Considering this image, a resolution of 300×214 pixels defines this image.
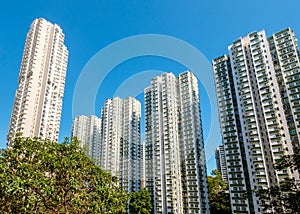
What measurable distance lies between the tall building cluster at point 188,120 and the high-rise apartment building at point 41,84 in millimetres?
237

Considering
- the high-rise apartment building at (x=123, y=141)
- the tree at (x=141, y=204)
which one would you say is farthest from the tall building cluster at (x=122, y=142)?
the tree at (x=141, y=204)

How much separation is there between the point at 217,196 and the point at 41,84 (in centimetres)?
4811

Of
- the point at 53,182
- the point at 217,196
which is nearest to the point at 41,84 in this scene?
the point at 53,182

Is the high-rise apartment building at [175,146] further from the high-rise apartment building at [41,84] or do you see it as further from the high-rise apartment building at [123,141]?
the high-rise apartment building at [41,84]

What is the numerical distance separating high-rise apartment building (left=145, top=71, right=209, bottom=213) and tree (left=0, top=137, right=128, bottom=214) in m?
31.3

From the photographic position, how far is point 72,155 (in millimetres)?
10414

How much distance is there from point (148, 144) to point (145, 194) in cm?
1433

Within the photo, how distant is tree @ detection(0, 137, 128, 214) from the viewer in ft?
25.2

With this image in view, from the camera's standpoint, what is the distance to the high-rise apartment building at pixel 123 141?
167ft

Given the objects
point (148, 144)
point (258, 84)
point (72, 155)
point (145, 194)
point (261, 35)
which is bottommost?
point (145, 194)

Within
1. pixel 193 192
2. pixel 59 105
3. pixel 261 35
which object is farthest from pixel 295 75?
pixel 59 105

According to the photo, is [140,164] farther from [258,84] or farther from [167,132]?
[258,84]

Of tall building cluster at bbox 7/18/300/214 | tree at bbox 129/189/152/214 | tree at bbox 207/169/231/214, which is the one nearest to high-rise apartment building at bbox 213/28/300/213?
tall building cluster at bbox 7/18/300/214

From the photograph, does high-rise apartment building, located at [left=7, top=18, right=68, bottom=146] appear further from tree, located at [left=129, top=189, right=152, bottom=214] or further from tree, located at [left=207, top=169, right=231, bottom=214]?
tree, located at [left=207, top=169, right=231, bottom=214]
